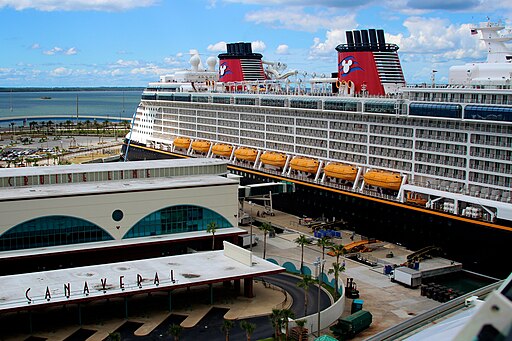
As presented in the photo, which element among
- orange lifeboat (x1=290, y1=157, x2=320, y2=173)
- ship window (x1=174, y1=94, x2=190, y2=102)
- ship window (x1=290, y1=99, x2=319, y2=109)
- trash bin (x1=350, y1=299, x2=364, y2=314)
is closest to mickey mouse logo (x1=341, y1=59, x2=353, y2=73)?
ship window (x1=290, y1=99, x2=319, y2=109)

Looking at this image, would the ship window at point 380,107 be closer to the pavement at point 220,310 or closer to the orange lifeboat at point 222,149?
the pavement at point 220,310

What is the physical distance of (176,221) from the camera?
42.2 meters

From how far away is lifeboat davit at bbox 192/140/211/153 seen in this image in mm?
70250

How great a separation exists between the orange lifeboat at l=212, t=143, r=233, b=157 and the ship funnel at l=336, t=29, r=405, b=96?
16223 mm

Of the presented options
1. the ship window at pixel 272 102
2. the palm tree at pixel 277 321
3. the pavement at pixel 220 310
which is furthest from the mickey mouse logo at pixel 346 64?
the palm tree at pixel 277 321

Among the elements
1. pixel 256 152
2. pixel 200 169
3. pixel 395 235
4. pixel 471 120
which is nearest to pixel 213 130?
pixel 256 152

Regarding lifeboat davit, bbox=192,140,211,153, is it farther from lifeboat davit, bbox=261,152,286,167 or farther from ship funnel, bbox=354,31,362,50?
ship funnel, bbox=354,31,362,50

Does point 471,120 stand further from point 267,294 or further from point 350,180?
point 267,294

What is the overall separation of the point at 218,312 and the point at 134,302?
4.90 m

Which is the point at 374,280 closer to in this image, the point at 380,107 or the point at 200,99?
the point at 380,107

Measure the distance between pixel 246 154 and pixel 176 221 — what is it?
21.2 meters

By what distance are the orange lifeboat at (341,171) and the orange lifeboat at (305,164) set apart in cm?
221

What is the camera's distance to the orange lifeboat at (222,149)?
66.0m

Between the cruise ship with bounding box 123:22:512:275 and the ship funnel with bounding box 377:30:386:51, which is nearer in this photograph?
the cruise ship with bounding box 123:22:512:275
